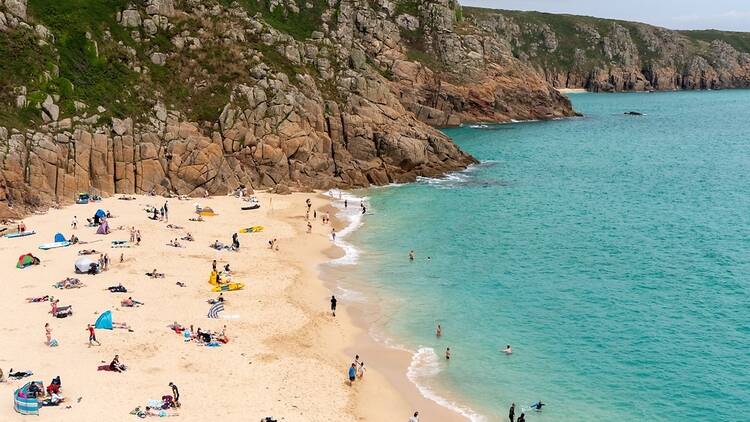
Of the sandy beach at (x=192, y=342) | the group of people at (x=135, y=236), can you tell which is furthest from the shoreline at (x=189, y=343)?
the group of people at (x=135, y=236)

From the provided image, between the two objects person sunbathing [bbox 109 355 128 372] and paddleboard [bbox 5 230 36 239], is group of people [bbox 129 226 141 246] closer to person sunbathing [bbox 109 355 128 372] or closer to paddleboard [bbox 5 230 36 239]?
paddleboard [bbox 5 230 36 239]

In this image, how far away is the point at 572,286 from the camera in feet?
165

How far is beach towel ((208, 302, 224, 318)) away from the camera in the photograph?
4184 cm

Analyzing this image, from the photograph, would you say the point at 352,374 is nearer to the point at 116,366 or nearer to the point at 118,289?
the point at 116,366

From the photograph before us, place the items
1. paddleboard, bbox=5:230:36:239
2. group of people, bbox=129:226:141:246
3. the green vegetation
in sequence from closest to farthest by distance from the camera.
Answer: paddleboard, bbox=5:230:36:239 → group of people, bbox=129:226:141:246 → the green vegetation

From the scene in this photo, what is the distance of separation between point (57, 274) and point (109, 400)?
20581 mm

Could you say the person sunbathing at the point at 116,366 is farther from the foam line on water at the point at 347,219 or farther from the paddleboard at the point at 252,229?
the paddleboard at the point at 252,229

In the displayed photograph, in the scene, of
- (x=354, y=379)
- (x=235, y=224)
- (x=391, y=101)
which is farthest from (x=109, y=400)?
(x=391, y=101)

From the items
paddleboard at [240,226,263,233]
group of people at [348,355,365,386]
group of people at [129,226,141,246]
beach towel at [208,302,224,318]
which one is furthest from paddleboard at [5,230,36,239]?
group of people at [348,355,365,386]

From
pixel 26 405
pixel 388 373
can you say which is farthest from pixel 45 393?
pixel 388 373

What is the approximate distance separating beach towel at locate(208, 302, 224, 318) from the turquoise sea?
1079 cm

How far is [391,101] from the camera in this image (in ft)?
325

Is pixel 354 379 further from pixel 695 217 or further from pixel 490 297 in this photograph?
pixel 695 217

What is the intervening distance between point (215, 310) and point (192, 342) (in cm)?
460
